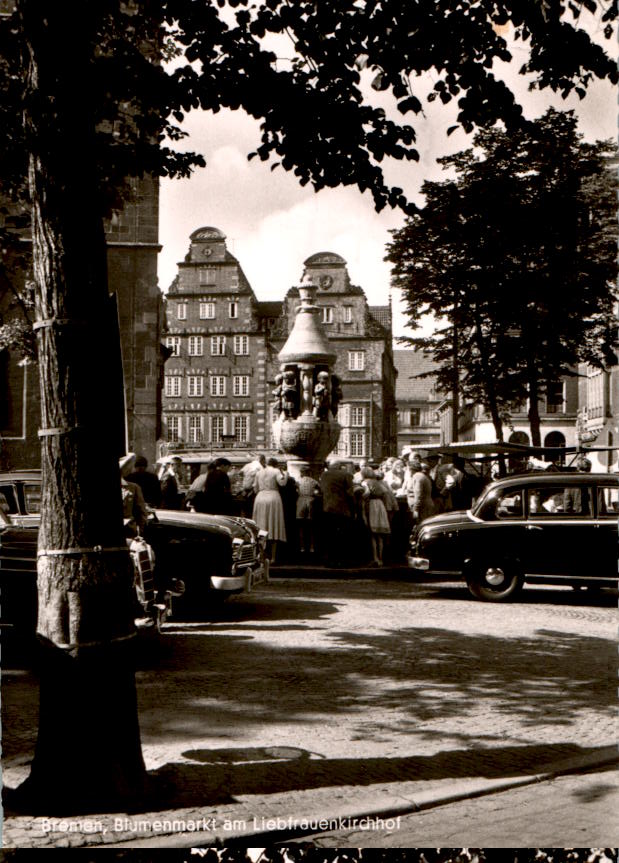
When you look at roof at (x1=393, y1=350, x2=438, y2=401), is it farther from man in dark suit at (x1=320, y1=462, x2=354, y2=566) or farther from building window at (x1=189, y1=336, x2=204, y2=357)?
building window at (x1=189, y1=336, x2=204, y2=357)

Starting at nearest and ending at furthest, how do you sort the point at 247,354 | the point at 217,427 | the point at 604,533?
the point at 604,533
the point at 247,354
the point at 217,427

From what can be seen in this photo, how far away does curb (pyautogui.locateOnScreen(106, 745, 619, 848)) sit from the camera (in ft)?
15.3

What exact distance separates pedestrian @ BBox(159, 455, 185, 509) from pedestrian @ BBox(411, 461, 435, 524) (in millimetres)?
4774

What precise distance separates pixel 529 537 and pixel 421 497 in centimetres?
498

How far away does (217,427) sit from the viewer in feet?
58.0

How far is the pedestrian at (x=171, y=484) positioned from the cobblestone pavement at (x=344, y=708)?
13.4ft

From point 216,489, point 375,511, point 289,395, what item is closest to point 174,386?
point 289,395

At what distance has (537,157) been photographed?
9859 millimetres

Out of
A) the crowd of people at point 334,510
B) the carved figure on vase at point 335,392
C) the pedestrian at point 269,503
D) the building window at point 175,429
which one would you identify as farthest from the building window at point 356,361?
the pedestrian at point 269,503

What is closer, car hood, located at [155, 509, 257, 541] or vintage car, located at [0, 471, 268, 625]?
vintage car, located at [0, 471, 268, 625]

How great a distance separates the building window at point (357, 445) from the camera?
970 inches

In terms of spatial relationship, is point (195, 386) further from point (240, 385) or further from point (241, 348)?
point (240, 385)

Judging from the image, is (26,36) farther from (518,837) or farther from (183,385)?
(183,385)

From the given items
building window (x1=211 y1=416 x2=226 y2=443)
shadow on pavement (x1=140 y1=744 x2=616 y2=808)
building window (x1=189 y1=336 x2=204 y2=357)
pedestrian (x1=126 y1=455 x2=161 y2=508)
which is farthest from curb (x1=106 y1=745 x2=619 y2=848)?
building window (x1=211 y1=416 x2=226 y2=443)
